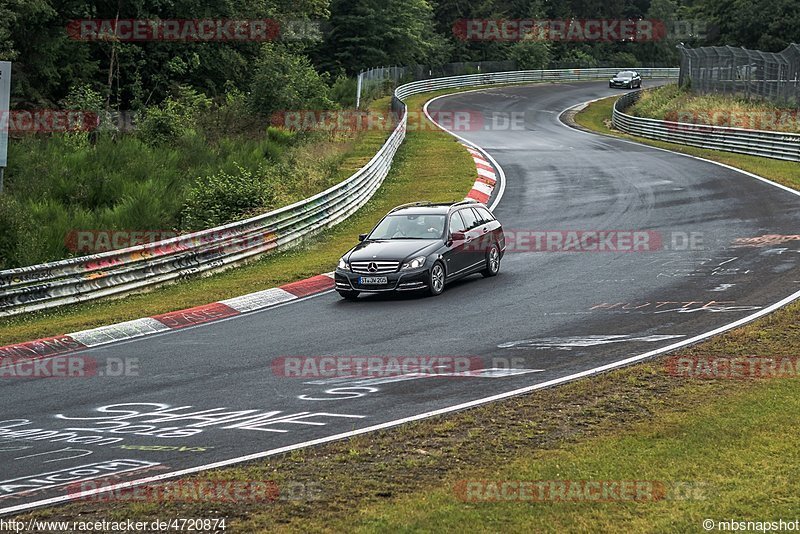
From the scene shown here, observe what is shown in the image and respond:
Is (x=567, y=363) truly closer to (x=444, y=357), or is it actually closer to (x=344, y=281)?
(x=444, y=357)

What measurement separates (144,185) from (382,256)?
10679 mm

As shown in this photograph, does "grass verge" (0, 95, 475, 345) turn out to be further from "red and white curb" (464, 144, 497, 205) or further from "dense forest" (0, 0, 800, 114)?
"dense forest" (0, 0, 800, 114)

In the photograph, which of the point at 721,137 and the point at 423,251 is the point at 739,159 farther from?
the point at 423,251

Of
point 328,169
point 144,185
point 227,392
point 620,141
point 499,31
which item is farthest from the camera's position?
point 499,31

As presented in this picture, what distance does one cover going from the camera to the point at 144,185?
2636cm

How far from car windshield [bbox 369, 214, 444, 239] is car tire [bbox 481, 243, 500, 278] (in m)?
1.13

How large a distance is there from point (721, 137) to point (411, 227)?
25.1m

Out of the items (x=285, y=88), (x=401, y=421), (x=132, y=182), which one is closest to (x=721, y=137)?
(x=285, y=88)

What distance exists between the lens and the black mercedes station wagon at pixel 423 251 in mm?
17641

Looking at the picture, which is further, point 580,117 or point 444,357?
point 580,117

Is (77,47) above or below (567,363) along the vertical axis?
above

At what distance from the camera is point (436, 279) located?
1795cm

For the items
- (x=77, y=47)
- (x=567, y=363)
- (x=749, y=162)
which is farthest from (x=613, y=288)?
(x=77, y=47)

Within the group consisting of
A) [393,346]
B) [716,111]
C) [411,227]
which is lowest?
[393,346]
